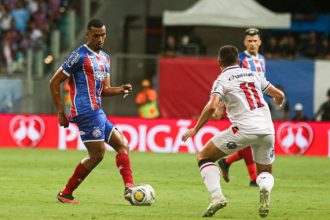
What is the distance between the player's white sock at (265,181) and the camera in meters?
11.6

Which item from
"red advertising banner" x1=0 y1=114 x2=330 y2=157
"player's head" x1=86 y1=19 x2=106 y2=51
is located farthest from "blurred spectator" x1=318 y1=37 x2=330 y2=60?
"player's head" x1=86 y1=19 x2=106 y2=51

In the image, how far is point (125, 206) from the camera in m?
13.1

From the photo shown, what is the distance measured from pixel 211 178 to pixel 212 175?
0.04 metres

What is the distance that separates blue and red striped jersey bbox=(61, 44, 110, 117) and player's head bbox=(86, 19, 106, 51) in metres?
0.09

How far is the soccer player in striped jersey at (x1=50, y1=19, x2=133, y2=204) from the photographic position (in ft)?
42.8

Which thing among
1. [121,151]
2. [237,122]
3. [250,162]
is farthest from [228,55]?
[250,162]

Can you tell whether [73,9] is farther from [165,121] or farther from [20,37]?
[165,121]

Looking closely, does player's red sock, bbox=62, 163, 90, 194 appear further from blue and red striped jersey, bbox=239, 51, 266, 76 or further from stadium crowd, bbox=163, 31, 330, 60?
stadium crowd, bbox=163, 31, 330, 60

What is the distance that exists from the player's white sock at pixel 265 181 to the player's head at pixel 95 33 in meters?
2.89

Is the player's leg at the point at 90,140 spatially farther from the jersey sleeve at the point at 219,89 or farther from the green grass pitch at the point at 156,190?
the jersey sleeve at the point at 219,89

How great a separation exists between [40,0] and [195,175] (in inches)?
618

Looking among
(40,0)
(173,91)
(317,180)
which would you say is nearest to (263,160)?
(317,180)

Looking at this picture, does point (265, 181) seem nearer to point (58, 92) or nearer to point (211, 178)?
point (211, 178)

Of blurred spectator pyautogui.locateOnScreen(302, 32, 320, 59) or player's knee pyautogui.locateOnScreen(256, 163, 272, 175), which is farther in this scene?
blurred spectator pyautogui.locateOnScreen(302, 32, 320, 59)
